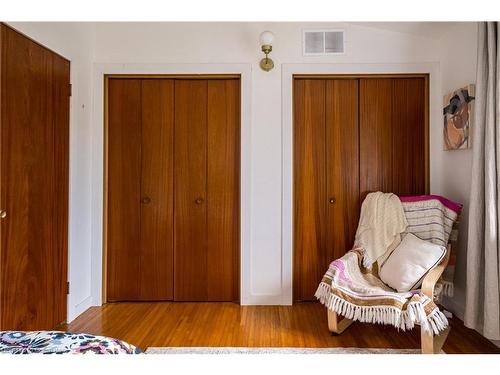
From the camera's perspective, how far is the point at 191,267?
9.50 feet

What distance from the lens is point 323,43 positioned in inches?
111

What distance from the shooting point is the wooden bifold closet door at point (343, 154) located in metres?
2.87

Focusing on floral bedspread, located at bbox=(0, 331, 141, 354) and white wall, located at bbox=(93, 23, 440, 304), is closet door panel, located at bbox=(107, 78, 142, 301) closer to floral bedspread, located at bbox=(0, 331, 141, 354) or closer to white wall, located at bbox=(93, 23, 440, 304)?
white wall, located at bbox=(93, 23, 440, 304)

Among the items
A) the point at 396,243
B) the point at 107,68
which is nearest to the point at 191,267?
the point at 396,243

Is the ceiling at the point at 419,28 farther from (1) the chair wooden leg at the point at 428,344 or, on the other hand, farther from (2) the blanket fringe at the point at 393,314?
(1) the chair wooden leg at the point at 428,344

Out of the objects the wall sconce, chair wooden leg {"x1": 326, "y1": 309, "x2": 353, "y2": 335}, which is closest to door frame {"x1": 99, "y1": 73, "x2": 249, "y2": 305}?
the wall sconce

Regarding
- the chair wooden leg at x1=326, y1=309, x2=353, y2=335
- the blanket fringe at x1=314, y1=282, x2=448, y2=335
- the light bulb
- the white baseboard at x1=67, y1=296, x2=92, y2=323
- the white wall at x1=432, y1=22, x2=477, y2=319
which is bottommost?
the white baseboard at x1=67, y1=296, x2=92, y2=323

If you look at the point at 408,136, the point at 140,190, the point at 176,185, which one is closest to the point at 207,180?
the point at 176,185

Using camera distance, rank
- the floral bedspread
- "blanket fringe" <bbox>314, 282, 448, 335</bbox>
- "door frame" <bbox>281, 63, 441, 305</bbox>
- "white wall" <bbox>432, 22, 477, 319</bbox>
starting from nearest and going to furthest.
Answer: the floral bedspread → "blanket fringe" <bbox>314, 282, 448, 335</bbox> → "white wall" <bbox>432, 22, 477, 319</bbox> → "door frame" <bbox>281, 63, 441, 305</bbox>

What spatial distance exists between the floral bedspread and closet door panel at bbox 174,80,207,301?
1.82 m

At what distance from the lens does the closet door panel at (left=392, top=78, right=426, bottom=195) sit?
2869 millimetres

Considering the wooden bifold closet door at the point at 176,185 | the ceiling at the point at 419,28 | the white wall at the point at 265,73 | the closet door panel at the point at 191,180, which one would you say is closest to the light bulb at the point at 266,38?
the white wall at the point at 265,73
